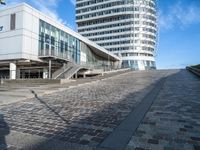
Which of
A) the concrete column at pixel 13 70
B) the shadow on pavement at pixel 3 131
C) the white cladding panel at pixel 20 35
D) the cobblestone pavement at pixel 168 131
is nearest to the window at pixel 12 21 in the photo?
the white cladding panel at pixel 20 35

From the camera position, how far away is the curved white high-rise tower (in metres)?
91.8

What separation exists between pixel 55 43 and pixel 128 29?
6651cm

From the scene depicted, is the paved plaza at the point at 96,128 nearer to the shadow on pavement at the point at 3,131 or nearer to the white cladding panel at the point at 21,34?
the shadow on pavement at the point at 3,131

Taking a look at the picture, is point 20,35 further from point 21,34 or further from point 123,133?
point 123,133

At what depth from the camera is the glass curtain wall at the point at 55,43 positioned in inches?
1211

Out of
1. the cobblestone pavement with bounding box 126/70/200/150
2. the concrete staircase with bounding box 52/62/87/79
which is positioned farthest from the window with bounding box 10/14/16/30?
the cobblestone pavement with bounding box 126/70/200/150

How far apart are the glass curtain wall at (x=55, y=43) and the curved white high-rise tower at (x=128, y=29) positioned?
53.6m

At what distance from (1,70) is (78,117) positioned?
3481 centimetres

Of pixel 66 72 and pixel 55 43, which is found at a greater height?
pixel 55 43

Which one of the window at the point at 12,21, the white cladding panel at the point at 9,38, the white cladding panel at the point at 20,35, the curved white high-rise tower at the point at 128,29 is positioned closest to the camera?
the white cladding panel at the point at 20,35

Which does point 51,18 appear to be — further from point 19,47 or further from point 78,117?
point 78,117

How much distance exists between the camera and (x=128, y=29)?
9456cm

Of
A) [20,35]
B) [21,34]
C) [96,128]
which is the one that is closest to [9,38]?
[20,35]

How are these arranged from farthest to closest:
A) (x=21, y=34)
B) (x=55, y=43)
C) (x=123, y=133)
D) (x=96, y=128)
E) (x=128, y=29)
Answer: (x=128, y=29), (x=55, y=43), (x=21, y=34), (x=96, y=128), (x=123, y=133)
